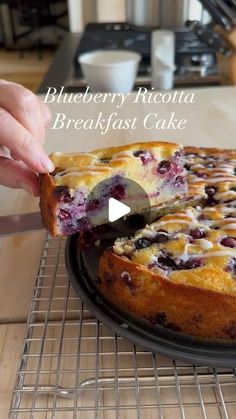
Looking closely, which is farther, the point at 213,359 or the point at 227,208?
the point at 227,208

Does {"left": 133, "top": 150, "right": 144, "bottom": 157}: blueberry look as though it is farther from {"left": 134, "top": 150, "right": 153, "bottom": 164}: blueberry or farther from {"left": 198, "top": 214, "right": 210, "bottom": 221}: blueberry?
{"left": 198, "top": 214, "right": 210, "bottom": 221}: blueberry

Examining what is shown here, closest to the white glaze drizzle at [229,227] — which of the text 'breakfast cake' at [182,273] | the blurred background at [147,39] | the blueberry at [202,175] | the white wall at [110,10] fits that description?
the text 'breakfast cake' at [182,273]

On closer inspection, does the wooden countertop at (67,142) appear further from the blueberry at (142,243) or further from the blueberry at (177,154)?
the blueberry at (177,154)

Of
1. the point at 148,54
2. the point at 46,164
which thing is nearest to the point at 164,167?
the point at 46,164

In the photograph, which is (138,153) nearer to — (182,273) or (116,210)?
(116,210)

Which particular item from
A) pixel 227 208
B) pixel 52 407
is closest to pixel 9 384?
pixel 52 407

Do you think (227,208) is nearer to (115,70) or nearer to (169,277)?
(169,277)
